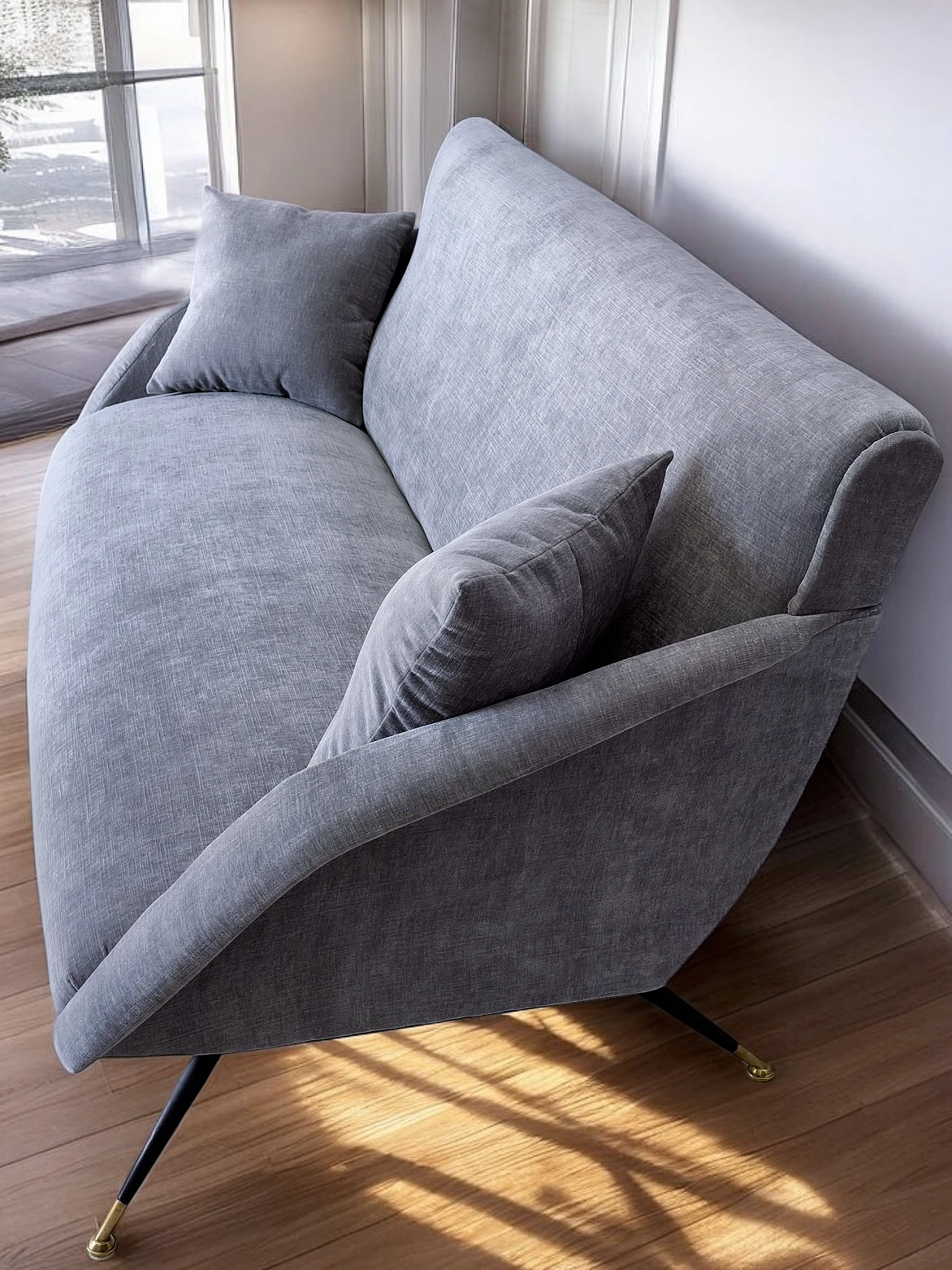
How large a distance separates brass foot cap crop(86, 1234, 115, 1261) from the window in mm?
2415

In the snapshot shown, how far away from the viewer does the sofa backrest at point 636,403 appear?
1.18 meters

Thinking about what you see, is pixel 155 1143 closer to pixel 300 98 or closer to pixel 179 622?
pixel 179 622

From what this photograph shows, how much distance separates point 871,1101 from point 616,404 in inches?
34.3

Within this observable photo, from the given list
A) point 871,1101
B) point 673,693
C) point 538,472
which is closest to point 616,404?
point 538,472

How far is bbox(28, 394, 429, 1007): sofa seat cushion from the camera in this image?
1296 mm

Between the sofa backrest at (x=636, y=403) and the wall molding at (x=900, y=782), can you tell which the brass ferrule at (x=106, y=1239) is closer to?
the sofa backrest at (x=636, y=403)

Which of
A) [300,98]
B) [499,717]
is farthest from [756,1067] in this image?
[300,98]

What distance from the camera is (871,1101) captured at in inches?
58.1

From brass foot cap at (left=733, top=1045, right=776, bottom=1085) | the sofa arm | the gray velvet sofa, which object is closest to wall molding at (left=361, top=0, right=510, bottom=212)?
the sofa arm

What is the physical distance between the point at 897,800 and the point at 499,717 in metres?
0.98

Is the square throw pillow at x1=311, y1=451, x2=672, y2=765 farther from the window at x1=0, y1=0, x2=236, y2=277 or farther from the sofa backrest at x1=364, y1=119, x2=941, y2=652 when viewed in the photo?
the window at x1=0, y1=0, x2=236, y2=277

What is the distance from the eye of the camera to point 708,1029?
1488mm

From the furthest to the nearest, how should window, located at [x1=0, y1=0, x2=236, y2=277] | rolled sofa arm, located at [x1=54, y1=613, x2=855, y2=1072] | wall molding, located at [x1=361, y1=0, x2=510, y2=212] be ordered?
wall molding, located at [x1=361, y1=0, x2=510, y2=212] → window, located at [x1=0, y1=0, x2=236, y2=277] → rolled sofa arm, located at [x1=54, y1=613, x2=855, y2=1072]

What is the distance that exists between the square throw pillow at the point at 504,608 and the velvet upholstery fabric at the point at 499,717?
0.12ft
